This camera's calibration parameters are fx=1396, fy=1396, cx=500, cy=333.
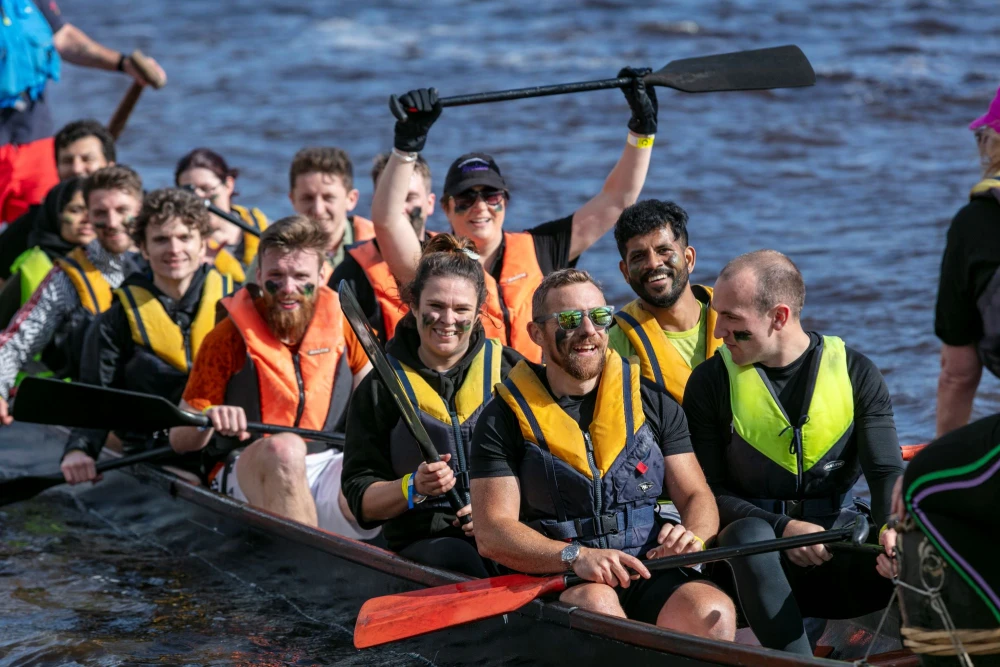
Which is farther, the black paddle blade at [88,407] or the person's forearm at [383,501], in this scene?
the black paddle blade at [88,407]

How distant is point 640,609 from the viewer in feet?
11.1

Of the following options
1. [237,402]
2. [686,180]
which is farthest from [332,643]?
[686,180]

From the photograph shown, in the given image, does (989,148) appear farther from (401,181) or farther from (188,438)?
(188,438)

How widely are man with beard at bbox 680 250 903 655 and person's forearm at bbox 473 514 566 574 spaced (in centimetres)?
41

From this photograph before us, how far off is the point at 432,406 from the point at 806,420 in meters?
1.01

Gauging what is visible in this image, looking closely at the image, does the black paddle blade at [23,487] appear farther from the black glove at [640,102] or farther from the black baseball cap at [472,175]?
the black glove at [640,102]

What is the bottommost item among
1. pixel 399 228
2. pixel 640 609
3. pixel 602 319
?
pixel 640 609

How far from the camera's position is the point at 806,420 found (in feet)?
11.2

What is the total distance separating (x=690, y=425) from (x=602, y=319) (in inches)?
18.1

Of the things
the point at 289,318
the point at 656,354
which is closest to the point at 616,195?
the point at 656,354

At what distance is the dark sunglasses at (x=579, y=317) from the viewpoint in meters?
3.29

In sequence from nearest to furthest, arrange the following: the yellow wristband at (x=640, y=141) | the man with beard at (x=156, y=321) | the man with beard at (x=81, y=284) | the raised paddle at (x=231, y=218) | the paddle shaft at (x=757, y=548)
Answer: the paddle shaft at (x=757, y=548) → the yellow wristband at (x=640, y=141) → the man with beard at (x=156, y=321) → the man with beard at (x=81, y=284) → the raised paddle at (x=231, y=218)

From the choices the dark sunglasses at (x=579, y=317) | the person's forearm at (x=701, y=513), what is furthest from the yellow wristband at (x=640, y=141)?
the person's forearm at (x=701, y=513)

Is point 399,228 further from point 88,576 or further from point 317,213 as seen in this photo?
point 88,576
